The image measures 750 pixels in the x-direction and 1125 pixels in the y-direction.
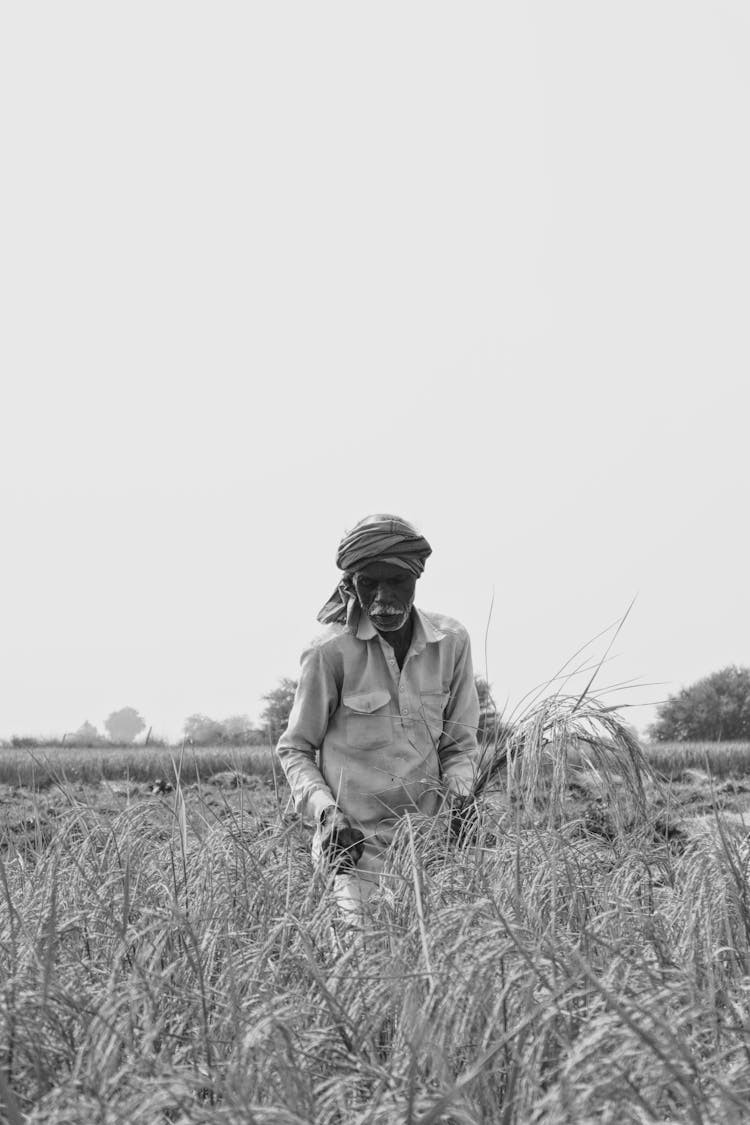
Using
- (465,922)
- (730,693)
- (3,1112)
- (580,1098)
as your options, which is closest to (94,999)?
(3,1112)

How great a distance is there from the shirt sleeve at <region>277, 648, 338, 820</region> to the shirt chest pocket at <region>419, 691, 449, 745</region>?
0.30 metres

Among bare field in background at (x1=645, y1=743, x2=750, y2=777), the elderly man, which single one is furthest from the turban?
bare field in background at (x1=645, y1=743, x2=750, y2=777)

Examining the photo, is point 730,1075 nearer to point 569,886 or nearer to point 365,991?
point 365,991

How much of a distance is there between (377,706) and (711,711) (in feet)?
58.6

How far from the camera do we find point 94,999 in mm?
2770

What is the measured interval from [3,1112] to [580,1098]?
1.05 metres

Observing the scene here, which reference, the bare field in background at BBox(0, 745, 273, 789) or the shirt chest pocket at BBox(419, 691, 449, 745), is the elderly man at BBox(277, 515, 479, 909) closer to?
the shirt chest pocket at BBox(419, 691, 449, 745)

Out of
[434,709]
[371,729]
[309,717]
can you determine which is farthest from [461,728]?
[309,717]

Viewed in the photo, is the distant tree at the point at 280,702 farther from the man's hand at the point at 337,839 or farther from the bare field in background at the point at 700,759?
the man's hand at the point at 337,839

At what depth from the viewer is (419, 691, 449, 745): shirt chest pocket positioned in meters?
4.48

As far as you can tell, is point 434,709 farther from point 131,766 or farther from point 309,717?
point 131,766

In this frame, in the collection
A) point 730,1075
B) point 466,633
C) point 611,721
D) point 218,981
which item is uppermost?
point 466,633

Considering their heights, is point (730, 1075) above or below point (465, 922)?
below

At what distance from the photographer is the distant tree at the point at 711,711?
2053 cm
